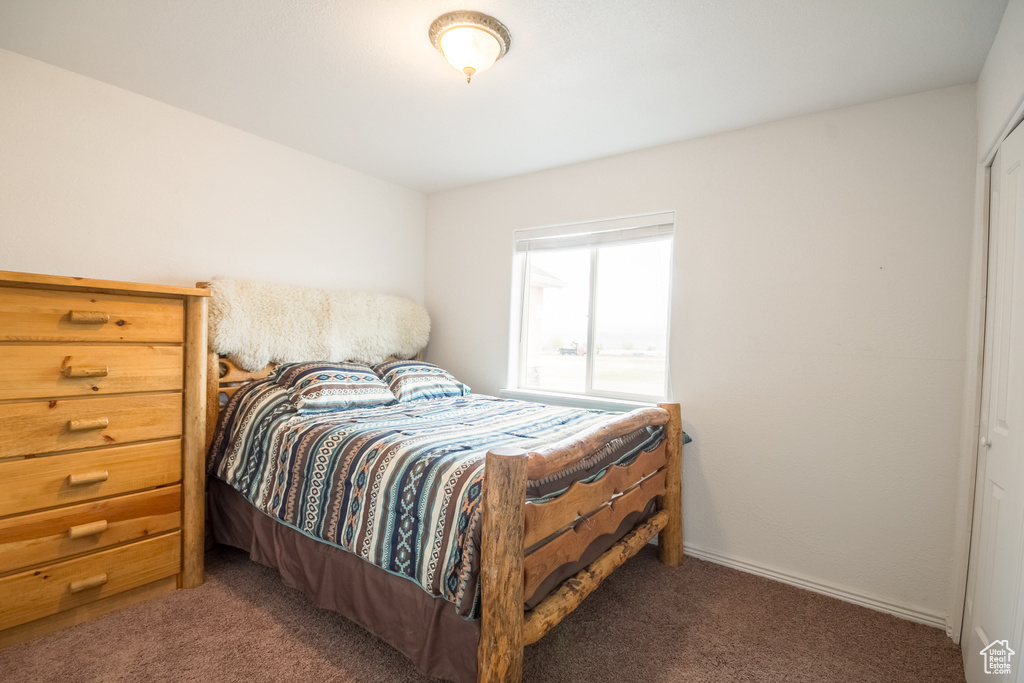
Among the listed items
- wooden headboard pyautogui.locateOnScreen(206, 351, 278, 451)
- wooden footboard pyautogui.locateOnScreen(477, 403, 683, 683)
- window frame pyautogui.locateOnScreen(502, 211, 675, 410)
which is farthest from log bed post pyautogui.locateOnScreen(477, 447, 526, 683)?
wooden headboard pyautogui.locateOnScreen(206, 351, 278, 451)

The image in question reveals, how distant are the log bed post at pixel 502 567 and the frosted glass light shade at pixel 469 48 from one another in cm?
144

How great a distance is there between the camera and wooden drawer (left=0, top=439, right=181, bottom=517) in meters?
1.68

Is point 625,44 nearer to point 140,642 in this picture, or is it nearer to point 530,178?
point 530,178

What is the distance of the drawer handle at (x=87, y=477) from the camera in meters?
1.79

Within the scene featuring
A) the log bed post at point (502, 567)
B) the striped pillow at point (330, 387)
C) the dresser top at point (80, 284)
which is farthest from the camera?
the striped pillow at point (330, 387)

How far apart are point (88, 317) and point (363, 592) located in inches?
56.9

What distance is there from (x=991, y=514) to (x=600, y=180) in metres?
2.37

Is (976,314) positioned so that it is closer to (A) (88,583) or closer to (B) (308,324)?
(B) (308,324)

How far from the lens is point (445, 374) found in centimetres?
323

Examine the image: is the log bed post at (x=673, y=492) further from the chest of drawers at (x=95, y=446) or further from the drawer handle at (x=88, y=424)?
the drawer handle at (x=88, y=424)

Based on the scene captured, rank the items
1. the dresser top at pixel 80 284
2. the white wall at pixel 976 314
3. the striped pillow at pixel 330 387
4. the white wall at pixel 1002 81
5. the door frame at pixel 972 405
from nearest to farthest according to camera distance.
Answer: the white wall at pixel 1002 81
the dresser top at pixel 80 284
the white wall at pixel 976 314
the door frame at pixel 972 405
the striped pillow at pixel 330 387

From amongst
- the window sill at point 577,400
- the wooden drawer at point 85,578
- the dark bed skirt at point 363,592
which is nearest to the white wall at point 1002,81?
the window sill at point 577,400

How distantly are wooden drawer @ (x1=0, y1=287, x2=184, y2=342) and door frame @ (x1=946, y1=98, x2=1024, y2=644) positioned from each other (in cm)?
327

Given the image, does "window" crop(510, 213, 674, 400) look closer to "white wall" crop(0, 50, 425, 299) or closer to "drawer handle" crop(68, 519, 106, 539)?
"white wall" crop(0, 50, 425, 299)
